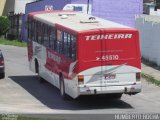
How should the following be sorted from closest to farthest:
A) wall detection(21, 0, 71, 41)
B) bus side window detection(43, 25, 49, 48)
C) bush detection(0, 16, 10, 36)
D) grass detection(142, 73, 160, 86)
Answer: bus side window detection(43, 25, 49, 48) < grass detection(142, 73, 160, 86) < wall detection(21, 0, 71, 41) < bush detection(0, 16, 10, 36)

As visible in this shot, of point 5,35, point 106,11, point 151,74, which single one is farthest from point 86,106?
point 5,35

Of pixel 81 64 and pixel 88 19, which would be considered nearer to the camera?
pixel 81 64

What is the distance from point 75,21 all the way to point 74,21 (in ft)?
0.13

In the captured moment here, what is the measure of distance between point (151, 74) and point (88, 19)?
21.7 ft

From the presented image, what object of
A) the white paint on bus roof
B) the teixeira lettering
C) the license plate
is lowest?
the license plate

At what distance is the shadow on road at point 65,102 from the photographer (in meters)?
19.9

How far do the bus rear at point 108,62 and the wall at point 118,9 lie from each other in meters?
22.1

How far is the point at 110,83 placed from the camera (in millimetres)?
19297

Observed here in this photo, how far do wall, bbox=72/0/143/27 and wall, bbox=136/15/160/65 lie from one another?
26.7 feet

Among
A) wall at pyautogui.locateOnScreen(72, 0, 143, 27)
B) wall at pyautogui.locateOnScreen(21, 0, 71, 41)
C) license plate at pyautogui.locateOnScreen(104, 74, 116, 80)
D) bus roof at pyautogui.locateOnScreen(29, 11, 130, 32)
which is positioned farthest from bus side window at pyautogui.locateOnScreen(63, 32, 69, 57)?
wall at pyautogui.locateOnScreen(21, 0, 71, 41)

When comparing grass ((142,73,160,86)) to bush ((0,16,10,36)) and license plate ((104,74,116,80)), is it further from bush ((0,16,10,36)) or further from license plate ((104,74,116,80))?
bush ((0,16,10,36))

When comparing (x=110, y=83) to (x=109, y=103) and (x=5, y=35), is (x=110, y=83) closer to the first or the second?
(x=109, y=103)

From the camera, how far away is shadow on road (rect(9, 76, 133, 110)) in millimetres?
19891

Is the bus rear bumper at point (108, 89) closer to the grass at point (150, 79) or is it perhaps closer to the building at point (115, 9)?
the grass at point (150, 79)
